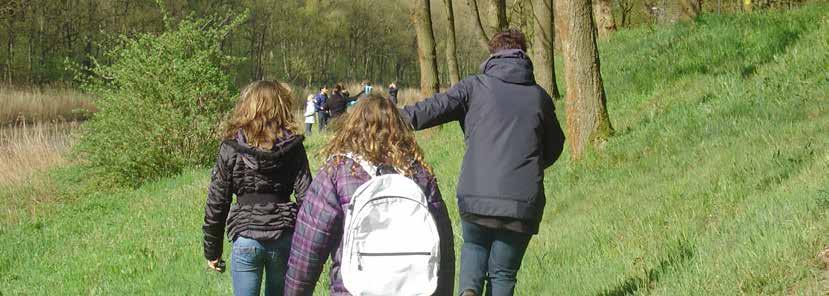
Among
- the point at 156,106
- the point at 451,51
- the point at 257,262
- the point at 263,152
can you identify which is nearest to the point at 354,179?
the point at 263,152

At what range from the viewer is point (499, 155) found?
4781 mm

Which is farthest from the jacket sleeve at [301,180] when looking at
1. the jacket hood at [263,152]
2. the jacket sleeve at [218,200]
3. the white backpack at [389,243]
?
the white backpack at [389,243]

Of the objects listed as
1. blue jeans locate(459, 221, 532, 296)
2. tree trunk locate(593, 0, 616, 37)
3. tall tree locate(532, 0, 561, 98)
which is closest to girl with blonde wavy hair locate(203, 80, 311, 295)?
blue jeans locate(459, 221, 532, 296)

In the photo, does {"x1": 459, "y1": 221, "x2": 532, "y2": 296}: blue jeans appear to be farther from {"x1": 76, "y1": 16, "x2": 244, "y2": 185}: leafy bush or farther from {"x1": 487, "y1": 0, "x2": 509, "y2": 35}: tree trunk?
{"x1": 76, "y1": 16, "x2": 244, "y2": 185}: leafy bush

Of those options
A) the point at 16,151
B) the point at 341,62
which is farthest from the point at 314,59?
the point at 16,151

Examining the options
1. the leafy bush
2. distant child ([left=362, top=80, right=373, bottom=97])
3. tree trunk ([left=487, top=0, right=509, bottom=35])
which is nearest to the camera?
distant child ([left=362, top=80, right=373, bottom=97])

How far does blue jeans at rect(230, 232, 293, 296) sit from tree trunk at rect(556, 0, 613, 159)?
6.27 metres

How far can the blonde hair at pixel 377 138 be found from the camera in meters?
3.92

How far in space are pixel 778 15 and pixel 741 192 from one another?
9.71m

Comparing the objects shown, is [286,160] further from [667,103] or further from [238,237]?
[667,103]

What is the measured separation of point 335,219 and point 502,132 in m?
1.25

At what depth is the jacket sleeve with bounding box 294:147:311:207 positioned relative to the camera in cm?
477

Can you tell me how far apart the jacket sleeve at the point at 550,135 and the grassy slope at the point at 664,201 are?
1001 millimetres

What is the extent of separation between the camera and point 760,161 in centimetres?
779
